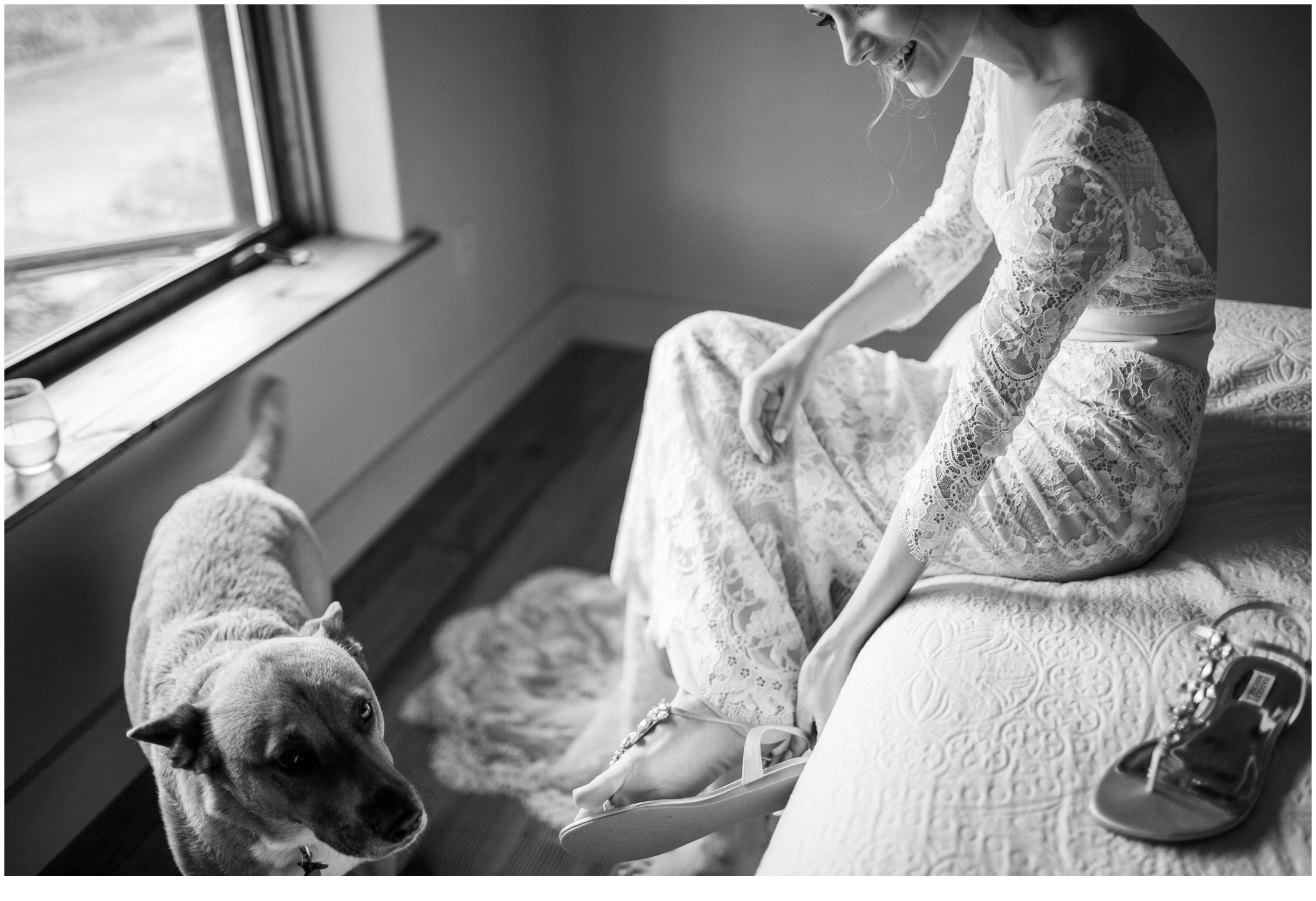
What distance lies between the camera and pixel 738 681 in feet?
3.45

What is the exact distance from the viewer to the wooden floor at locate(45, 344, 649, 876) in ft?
4.01

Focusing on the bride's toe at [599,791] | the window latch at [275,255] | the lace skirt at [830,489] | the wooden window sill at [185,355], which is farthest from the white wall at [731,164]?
the bride's toe at [599,791]

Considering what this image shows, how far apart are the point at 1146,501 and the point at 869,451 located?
30cm

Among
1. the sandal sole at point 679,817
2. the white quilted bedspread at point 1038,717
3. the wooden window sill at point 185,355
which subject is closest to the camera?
the white quilted bedspread at point 1038,717

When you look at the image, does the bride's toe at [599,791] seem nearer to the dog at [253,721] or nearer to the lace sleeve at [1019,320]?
the dog at [253,721]

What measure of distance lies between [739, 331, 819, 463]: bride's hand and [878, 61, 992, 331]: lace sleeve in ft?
0.56

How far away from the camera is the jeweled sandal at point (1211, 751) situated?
2.59 feet

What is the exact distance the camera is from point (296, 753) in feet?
2.89

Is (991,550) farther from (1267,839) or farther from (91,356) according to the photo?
(91,356)

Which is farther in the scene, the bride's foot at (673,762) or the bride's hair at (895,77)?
the bride's foot at (673,762)

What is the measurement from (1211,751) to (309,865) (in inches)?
31.1

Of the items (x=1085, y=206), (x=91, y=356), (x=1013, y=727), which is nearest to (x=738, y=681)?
(x=1013, y=727)

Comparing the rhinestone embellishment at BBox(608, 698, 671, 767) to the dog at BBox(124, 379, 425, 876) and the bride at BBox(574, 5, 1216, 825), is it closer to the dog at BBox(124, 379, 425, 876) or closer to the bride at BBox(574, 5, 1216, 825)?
the bride at BBox(574, 5, 1216, 825)

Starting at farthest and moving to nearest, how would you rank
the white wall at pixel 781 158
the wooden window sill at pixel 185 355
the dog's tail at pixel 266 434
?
the dog's tail at pixel 266 434 < the wooden window sill at pixel 185 355 < the white wall at pixel 781 158
